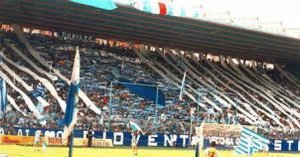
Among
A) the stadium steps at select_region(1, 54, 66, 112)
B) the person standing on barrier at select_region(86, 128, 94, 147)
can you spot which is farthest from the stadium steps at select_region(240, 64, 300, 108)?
the person standing on barrier at select_region(86, 128, 94, 147)

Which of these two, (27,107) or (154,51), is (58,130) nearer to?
(27,107)

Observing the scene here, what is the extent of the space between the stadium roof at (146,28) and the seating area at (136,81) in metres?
1.55

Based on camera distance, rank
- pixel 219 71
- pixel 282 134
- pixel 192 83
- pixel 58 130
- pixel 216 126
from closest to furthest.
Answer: pixel 58 130 < pixel 216 126 < pixel 282 134 < pixel 192 83 < pixel 219 71

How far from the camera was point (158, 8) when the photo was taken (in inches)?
1849

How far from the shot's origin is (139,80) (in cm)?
5762

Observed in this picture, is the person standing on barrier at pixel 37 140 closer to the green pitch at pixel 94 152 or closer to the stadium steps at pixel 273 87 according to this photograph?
the green pitch at pixel 94 152

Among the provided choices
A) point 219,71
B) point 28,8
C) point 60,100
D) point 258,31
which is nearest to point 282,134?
point 258,31

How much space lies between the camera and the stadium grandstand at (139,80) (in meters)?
43.4

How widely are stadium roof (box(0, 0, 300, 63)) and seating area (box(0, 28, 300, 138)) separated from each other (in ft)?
5.10

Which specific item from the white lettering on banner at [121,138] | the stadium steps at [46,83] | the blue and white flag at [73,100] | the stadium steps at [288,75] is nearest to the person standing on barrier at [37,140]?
the white lettering on banner at [121,138]

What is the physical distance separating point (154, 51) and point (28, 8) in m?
18.0

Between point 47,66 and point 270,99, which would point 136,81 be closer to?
point 47,66

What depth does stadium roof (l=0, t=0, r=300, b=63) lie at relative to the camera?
4994 centimetres

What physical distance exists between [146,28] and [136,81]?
4977mm
